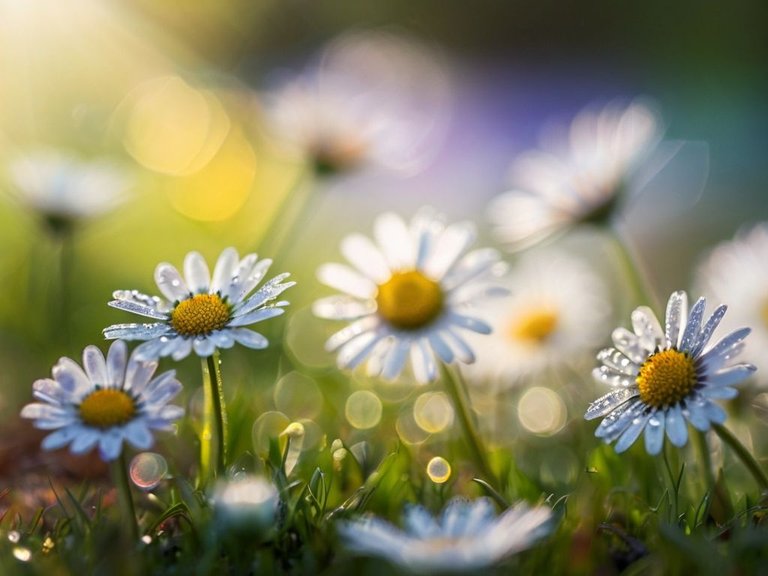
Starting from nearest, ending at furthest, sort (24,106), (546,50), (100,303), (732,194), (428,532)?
(428,532) < (100,303) < (24,106) < (732,194) < (546,50)

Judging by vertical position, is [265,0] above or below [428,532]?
above

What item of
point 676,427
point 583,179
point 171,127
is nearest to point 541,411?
point 583,179

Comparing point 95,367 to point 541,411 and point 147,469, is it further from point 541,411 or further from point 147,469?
point 541,411

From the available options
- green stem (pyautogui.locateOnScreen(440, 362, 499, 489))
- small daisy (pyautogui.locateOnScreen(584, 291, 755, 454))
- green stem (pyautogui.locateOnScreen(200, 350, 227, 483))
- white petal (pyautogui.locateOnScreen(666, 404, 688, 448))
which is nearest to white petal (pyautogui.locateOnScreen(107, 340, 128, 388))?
green stem (pyautogui.locateOnScreen(200, 350, 227, 483))

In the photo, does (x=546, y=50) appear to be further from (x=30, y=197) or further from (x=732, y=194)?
(x=30, y=197)

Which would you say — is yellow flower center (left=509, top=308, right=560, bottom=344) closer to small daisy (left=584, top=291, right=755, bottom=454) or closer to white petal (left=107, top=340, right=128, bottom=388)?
small daisy (left=584, top=291, right=755, bottom=454)

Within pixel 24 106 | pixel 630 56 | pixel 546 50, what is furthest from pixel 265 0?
pixel 24 106
